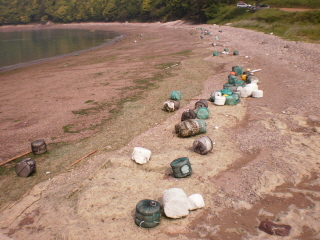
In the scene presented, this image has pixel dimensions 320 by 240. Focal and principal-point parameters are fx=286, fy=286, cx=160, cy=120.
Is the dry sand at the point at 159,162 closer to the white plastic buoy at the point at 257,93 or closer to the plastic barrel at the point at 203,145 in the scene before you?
the plastic barrel at the point at 203,145

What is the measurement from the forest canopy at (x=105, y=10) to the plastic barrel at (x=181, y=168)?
5747 cm

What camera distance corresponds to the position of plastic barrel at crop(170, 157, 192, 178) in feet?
21.3

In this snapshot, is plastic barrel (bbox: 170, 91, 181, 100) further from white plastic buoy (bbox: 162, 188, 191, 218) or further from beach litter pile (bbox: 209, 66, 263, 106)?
white plastic buoy (bbox: 162, 188, 191, 218)

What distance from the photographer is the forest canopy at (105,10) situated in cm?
6339

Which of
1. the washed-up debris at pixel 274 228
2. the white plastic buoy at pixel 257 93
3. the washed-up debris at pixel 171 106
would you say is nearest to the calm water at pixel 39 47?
the washed-up debris at pixel 171 106

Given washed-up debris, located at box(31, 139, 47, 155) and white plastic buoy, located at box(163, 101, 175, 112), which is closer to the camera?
washed-up debris, located at box(31, 139, 47, 155)

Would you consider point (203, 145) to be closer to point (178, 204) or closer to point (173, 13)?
point (178, 204)

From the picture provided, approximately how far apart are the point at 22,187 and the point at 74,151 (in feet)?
6.77

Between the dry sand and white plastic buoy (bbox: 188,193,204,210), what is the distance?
12 cm

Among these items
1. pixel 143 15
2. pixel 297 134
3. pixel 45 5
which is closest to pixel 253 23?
pixel 297 134

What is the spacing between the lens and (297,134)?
8.43 meters

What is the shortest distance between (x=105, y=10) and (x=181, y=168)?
101 metres

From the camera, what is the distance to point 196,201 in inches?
217

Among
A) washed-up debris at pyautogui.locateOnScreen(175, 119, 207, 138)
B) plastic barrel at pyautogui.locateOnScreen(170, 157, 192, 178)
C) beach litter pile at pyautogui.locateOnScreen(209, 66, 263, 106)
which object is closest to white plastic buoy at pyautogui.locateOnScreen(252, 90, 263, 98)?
beach litter pile at pyautogui.locateOnScreen(209, 66, 263, 106)
